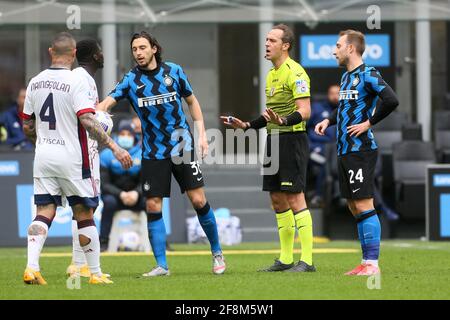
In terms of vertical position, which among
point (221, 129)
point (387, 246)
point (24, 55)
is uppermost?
point (24, 55)

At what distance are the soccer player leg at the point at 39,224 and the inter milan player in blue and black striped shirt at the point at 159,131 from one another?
1.04 meters

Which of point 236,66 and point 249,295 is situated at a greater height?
point 236,66

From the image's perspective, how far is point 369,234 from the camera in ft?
33.1

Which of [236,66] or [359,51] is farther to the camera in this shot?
[236,66]

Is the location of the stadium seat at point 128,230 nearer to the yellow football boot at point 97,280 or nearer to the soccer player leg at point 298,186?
the soccer player leg at point 298,186

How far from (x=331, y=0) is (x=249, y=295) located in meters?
12.0

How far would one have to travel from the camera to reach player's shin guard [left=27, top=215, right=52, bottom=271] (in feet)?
30.8

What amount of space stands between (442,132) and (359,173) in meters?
9.75

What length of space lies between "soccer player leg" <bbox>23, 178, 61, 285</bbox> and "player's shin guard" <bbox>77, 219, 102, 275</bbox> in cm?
29

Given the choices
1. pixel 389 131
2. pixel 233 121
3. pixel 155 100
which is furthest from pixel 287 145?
pixel 389 131

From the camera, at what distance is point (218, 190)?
19094 mm
